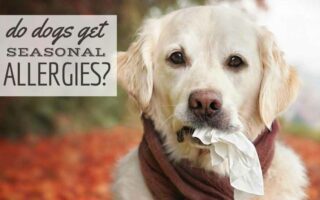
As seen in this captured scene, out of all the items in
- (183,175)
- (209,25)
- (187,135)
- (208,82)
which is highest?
(209,25)

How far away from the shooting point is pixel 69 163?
411 centimetres

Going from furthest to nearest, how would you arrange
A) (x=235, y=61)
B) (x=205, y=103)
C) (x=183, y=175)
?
(x=183, y=175)
(x=235, y=61)
(x=205, y=103)

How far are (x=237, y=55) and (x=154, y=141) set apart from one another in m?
0.38

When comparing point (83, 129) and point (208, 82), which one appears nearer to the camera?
point (208, 82)

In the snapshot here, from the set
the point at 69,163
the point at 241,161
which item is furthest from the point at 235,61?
the point at 69,163

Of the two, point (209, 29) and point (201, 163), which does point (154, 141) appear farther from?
point (209, 29)

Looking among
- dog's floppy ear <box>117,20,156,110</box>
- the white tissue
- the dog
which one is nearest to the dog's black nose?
the dog

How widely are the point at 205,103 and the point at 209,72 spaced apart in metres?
0.12

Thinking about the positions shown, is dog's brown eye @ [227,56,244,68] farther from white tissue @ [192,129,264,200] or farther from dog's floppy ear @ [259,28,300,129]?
white tissue @ [192,129,264,200]

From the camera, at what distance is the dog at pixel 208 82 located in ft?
6.25

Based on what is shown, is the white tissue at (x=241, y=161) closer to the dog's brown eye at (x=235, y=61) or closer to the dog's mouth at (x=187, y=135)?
the dog's mouth at (x=187, y=135)

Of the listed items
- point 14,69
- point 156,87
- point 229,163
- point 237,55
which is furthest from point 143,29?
point 14,69

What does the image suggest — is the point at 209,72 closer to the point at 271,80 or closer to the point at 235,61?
the point at 235,61

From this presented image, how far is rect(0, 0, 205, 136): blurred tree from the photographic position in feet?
12.3
